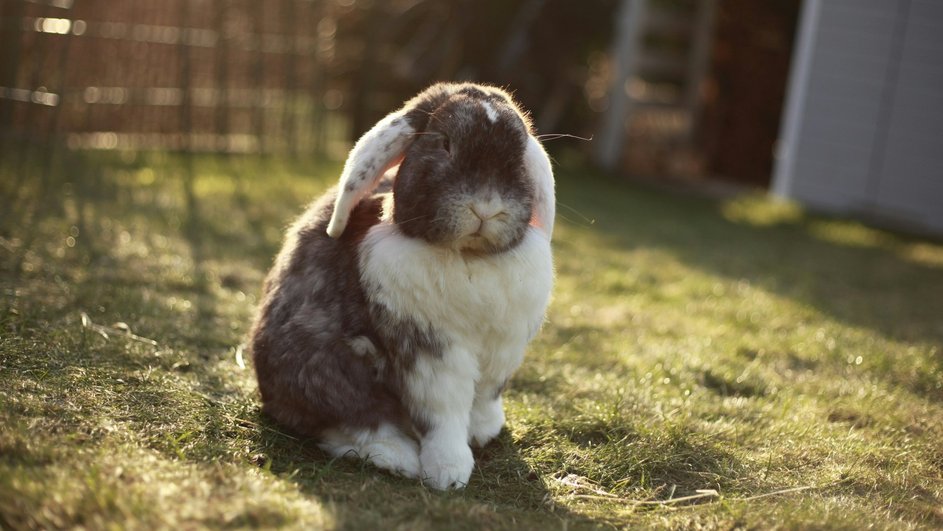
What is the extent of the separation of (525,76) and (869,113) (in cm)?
326

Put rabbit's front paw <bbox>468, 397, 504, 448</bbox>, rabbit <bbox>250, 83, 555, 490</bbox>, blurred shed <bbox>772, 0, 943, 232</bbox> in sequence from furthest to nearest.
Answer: blurred shed <bbox>772, 0, 943, 232</bbox>, rabbit's front paw <bbox>468, 397, 504, 448</bbox>, rabbit <bbox>250, 83, 555, 490</bbox>

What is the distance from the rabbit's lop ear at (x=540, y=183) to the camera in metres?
2.82

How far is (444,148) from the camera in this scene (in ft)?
8.72

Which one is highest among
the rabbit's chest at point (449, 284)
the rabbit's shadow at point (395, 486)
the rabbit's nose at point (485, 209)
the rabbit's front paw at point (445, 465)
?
the rabbit's nose at point (485, 209)

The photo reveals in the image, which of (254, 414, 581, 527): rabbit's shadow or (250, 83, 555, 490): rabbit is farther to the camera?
(250, 83, 555, 490): rabbit

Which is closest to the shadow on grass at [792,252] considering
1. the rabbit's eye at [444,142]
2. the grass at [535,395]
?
the grass at [535,395]

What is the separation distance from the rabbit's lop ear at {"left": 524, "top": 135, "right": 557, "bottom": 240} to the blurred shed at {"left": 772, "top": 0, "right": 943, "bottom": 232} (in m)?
6.71

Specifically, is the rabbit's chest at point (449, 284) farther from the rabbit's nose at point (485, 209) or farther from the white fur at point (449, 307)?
the rabbit's nose at point (485, 209)

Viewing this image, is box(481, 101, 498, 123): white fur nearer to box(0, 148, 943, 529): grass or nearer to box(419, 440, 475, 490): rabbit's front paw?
box(419, 440, 475, 490): rabbit's front paw

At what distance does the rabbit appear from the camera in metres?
2.63

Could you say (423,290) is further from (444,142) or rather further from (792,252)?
(792,252)

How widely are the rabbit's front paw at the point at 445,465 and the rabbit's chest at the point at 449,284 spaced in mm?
304

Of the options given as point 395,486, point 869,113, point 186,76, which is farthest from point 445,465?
point 869,113

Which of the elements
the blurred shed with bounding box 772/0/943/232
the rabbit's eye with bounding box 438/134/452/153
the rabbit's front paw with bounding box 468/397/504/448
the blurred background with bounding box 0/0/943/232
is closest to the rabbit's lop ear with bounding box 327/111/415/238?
the rabbit's eye with bounding box 438/134/452/153
